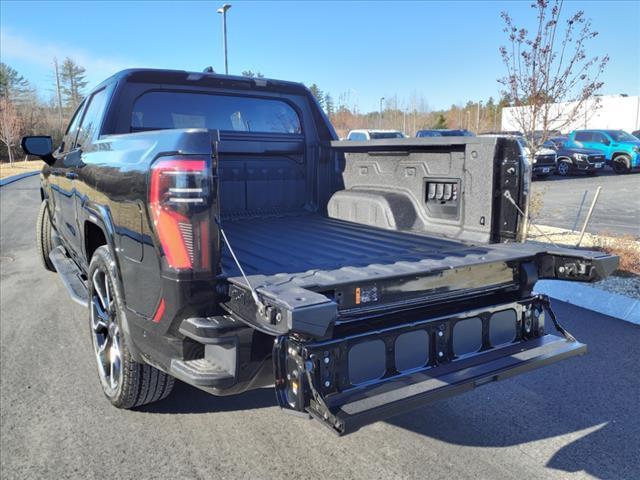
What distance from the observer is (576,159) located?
22047 mm

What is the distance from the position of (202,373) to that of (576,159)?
23032 millimetres

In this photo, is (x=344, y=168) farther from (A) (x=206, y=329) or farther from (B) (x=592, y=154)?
(B) (x=592, y=154)

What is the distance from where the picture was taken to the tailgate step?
2320 mm

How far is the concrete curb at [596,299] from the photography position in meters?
5.12

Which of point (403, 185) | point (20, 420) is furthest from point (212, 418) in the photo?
point (403, 185)

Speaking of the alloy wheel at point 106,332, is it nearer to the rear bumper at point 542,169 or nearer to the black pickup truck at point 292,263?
the black pickup truck at point 292,263

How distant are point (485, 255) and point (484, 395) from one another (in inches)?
47.7

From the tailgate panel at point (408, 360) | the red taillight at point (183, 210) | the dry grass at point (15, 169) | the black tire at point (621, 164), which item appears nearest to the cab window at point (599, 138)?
the black tire at point (621, 164)

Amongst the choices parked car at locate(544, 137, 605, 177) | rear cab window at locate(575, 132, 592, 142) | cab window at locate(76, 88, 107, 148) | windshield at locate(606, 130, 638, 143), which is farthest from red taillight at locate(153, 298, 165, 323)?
windshield at locate(606, 130, 638, 143)

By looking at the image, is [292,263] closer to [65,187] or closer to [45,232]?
[65,187]

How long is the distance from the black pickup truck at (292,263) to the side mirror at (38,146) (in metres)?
0.64

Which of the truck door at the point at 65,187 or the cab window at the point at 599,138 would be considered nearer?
the truck door at the point at 65,187

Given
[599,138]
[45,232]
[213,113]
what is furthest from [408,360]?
[599,138]

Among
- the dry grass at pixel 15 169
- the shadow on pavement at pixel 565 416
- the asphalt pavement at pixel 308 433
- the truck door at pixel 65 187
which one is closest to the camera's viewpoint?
the asphalt pavement at pixel 308 433
